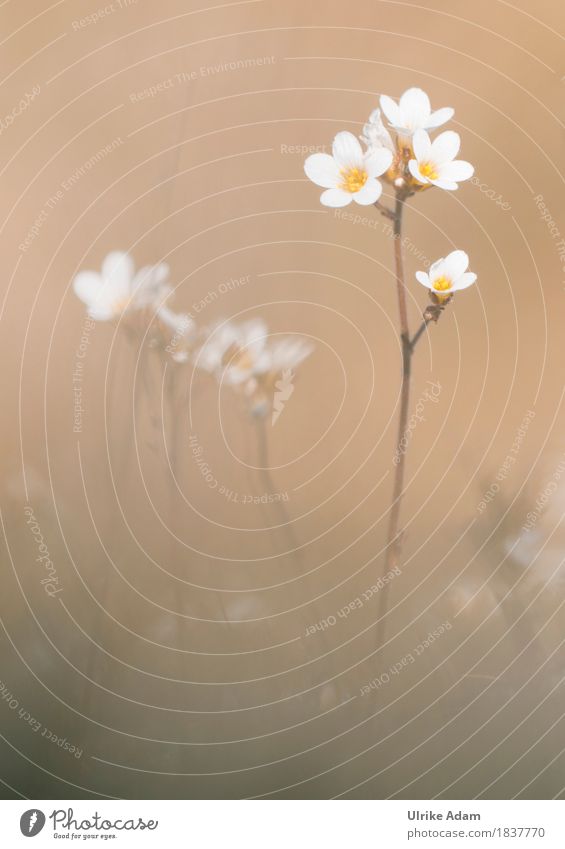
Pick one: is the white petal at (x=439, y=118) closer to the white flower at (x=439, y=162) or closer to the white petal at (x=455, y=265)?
the white flower at (x=439, y=162)

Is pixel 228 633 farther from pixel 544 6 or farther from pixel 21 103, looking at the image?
pixel 544 6

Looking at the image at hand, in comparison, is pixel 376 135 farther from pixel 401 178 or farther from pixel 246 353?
pixel 246 353

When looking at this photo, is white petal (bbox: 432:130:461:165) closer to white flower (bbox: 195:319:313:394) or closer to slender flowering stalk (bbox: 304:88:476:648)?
slender flowering stalk (bbox: 304:88:476:648)

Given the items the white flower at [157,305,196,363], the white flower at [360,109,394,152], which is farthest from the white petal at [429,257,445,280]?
the white flower at [157,305,196,363]

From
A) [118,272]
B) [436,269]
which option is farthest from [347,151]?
[118,272]
